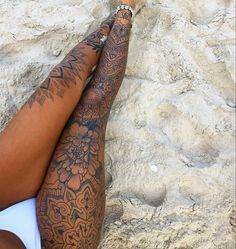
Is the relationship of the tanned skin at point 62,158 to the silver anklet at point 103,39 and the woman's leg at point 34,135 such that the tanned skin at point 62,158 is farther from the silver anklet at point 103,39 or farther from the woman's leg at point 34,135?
the silver anklet at point 103,39

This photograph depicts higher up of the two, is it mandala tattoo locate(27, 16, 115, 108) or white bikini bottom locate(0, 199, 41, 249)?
mandala tattoo locate(27, 16, 115, 108)

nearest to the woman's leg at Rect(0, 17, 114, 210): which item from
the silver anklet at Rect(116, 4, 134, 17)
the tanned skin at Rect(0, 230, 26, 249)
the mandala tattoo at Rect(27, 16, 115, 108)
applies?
the mandala tattoo at Rect(27, 16, 115, 108)

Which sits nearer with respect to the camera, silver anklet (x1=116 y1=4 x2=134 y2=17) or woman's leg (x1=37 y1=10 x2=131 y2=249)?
woman's leg (x1=37 y1=10 x2=131 y2=249)

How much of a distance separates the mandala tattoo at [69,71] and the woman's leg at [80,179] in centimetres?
8

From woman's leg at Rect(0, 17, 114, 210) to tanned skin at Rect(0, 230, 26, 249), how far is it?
169mm

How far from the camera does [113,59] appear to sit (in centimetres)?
157

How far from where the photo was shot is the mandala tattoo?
142 centimetres

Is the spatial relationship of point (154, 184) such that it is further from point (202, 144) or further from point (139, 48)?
point (139, 48)

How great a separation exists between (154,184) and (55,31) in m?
0.68

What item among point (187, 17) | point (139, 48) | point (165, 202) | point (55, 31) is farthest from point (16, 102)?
point (187, 17)

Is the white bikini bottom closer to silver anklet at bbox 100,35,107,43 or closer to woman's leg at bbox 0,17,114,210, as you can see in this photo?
woman's leg at bbox 0,17,114,210

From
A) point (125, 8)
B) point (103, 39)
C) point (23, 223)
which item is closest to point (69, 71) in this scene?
point (103, 39)

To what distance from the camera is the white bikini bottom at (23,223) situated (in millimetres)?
1249

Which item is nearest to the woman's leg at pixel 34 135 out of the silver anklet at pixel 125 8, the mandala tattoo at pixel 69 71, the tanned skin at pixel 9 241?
the mandala tattoo at pixel 69 71
